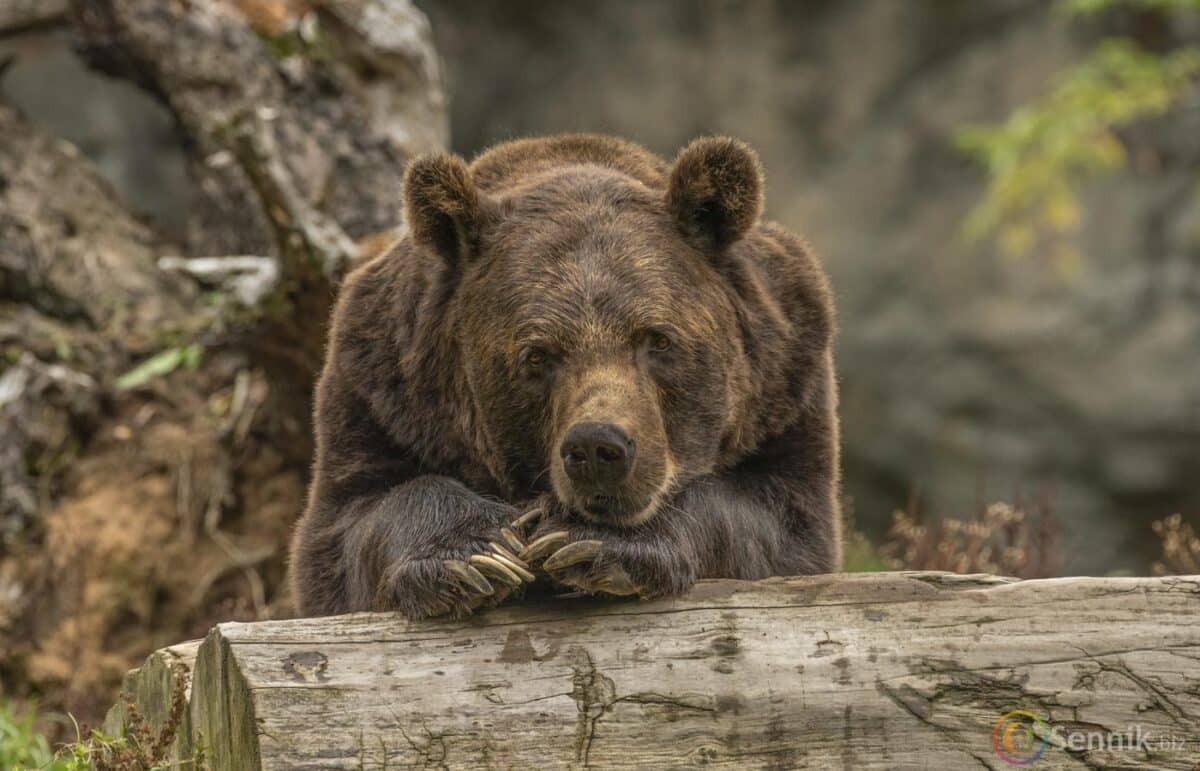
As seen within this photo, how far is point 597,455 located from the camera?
3.85 metres

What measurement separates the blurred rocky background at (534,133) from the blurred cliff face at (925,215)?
3 cm

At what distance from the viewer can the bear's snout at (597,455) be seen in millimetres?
3836

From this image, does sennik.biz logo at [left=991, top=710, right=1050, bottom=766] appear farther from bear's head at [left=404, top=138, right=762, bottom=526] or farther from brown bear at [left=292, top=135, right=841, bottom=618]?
bear's head at [left=404, top=138, right=762, bottom=526]

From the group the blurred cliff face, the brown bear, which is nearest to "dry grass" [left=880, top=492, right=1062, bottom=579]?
the brown bear

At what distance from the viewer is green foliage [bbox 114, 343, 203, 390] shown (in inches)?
318

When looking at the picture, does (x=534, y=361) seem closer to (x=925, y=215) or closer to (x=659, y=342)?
(x=659, y=342)

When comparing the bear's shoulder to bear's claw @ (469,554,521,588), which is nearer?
bear's claw @ (469,554,521,588)

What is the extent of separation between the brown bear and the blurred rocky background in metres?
1.22

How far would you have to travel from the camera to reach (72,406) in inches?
320

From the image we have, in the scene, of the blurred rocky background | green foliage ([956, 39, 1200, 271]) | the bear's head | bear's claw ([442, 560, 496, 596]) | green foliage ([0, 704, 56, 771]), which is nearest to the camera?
bear's claw ([442, 560, 496, 596])

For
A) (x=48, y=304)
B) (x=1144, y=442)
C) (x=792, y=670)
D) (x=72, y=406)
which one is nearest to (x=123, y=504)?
(x=72, y=406)

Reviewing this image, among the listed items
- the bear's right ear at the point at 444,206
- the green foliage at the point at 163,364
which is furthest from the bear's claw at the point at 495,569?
the green foliage at the point at 163,364

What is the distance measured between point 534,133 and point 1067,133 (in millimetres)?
6400

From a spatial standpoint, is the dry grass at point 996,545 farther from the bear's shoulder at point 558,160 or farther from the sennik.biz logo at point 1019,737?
the sennik.biz logo at point 1019,737
